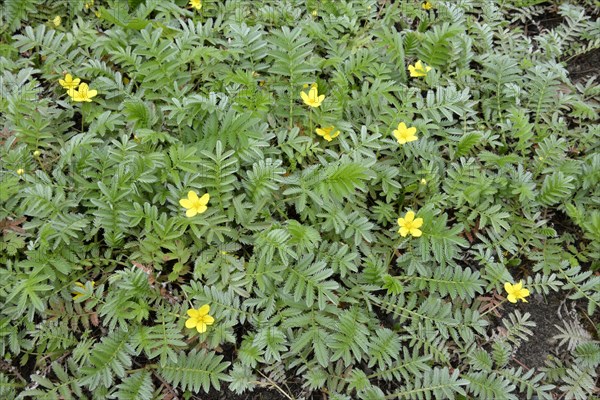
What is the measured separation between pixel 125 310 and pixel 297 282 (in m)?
0.92

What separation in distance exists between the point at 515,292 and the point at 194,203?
186 centimetres

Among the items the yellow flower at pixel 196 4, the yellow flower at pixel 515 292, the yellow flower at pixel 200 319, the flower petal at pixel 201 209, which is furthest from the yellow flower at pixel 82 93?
the yellow flower at pixel 515 292

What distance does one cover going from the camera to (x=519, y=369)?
2.98 meters

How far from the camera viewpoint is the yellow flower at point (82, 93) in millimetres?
3449

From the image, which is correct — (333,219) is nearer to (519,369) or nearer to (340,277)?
(340,277)

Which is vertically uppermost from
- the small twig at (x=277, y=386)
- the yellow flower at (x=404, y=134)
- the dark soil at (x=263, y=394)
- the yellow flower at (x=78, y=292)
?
the yellow flower at (x=404, y=134)

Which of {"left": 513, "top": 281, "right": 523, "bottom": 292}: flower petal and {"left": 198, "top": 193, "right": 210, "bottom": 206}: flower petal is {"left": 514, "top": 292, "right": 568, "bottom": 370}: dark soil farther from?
{"left": 198, "top": 193, "right": 210, "bottom": 206}: flower petal

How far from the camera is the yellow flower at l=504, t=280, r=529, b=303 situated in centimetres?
314

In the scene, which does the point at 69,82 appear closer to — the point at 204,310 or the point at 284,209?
the point at 284,209

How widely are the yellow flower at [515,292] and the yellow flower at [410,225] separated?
1.95ft

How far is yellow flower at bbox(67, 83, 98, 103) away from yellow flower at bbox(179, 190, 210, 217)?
40.3 inches

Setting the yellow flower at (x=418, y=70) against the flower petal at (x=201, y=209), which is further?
the yellow flower at (x=418, y=70)

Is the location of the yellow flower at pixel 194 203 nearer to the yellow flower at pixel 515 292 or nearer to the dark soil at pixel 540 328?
the yellow flower at pixel 515 292

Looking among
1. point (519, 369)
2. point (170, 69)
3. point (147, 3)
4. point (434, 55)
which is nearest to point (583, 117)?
point (434, 55)
